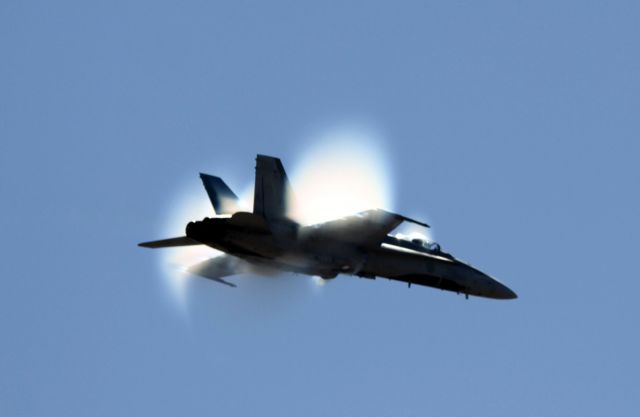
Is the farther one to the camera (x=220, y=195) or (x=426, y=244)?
(x=426, y=244)

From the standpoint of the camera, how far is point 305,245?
44.1 m

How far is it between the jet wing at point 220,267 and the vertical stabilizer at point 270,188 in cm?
A: 546

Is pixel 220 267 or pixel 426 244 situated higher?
pixel 426 244

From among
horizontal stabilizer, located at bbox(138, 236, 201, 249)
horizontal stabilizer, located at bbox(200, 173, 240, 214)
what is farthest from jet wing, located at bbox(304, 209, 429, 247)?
horizontal stabilizer, located at bbox(138, 236, 201, 249)

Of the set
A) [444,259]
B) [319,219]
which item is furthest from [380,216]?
[444,259]

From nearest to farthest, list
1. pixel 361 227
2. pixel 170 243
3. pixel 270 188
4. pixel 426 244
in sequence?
pixel 270 188, pixel 361 227, pixel 170 243, pixel 426 244

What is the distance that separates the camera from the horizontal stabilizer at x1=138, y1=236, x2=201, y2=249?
4534 cm

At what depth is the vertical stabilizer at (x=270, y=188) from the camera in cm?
4281

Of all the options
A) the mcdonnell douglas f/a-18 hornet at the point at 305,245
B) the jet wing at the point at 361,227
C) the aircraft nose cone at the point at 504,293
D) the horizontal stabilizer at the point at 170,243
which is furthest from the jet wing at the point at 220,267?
the aircraft nose cone at the point at 504,293

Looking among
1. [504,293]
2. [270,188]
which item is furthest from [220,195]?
[504,293]

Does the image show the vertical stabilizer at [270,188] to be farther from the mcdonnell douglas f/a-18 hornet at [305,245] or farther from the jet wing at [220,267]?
the jet wing at [220,267]

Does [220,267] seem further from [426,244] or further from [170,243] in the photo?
[426,244]

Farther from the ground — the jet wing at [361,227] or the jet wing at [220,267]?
the jet wing at [361,227]

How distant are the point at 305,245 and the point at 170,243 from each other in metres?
4.77
